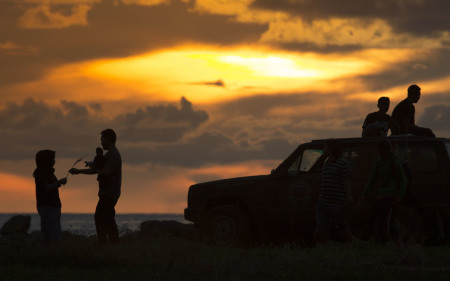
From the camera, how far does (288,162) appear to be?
1444cm

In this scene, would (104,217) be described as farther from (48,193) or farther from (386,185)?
(386,185)

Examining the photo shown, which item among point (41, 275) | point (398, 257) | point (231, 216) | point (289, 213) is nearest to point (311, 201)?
point (289, 213)

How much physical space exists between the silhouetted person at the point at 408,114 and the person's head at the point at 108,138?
17.1 feet

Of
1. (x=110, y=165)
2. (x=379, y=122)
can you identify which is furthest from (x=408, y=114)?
(x=110, y=165)

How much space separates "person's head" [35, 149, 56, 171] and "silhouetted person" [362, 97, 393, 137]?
5872mm

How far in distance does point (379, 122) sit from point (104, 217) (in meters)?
5.37

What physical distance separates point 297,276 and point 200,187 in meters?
5.31

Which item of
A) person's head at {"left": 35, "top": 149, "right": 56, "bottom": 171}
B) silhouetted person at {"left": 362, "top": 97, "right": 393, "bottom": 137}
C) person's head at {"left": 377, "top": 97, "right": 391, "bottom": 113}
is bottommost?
person's head at {"left": 35, "top": 149, "right": 56, "bottom": 171}

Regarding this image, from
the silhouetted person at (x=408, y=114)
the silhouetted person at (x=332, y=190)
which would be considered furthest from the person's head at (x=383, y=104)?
the silhouetted person at (x=332, y=190)

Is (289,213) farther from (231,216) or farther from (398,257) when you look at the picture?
(398,257)

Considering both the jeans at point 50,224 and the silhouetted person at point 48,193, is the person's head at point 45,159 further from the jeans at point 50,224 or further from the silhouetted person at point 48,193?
the jeans at point 50,224

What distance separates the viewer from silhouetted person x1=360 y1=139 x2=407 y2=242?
12.5 meters

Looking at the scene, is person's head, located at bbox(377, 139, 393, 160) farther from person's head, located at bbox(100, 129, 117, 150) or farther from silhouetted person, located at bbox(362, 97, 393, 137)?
person's head, located at bbox(100, 129, 117, 150)

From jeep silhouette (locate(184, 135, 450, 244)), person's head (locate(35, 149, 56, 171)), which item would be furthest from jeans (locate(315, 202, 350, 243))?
person's head (locate(35, 149, 56, 171))
